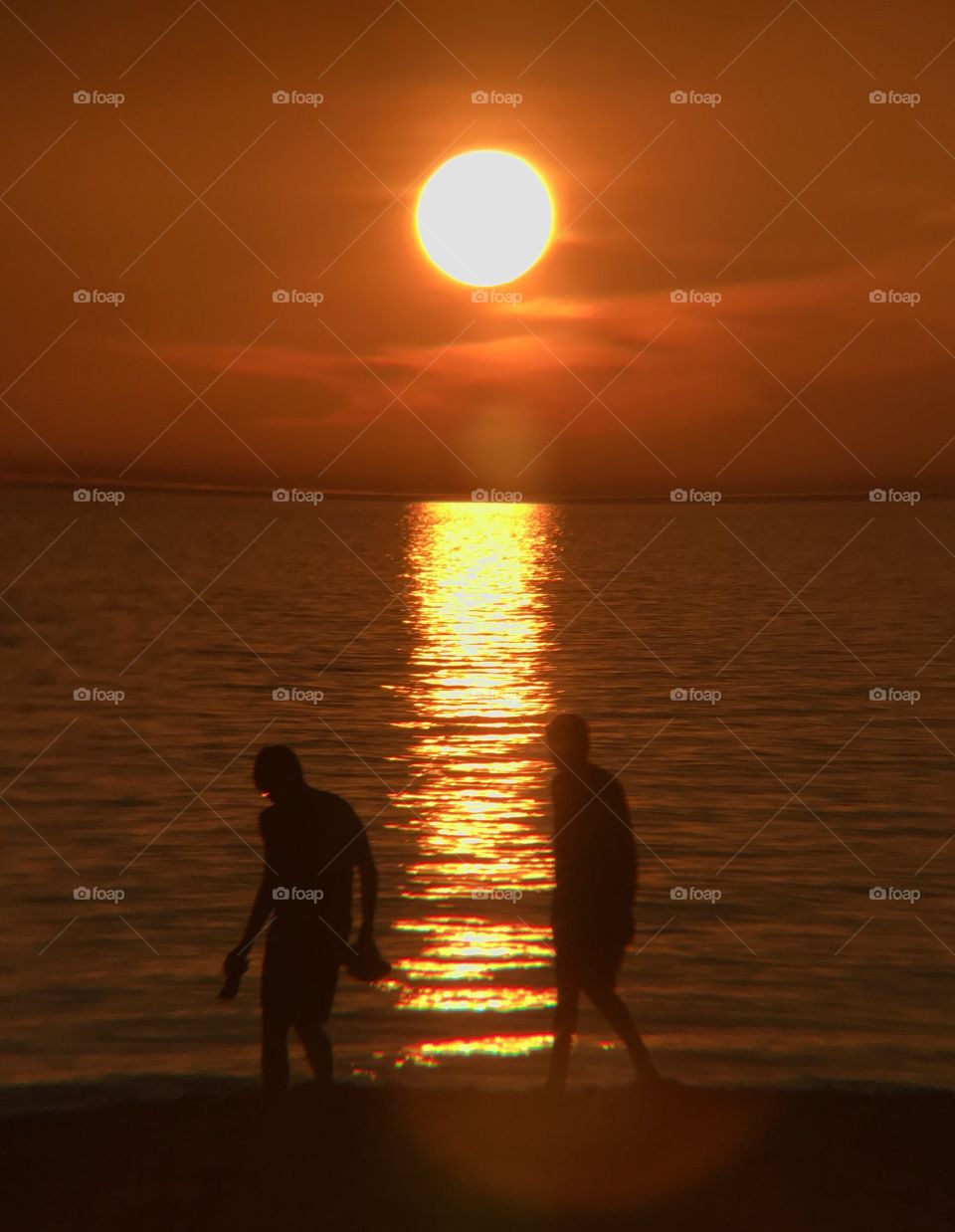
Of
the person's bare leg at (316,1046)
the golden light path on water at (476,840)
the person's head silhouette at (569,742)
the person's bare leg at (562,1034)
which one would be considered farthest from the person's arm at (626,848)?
the golden light path on water at (476,840)

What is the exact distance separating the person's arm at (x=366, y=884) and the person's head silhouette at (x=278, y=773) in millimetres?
397

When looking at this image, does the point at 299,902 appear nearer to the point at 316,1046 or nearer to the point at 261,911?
the point at 261,911

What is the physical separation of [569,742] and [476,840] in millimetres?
8577

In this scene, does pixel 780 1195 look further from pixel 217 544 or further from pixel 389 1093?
pixel 217 544

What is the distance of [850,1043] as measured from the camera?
10.3 meters

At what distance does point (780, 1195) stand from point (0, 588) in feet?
193

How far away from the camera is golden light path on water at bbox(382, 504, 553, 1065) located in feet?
36.4

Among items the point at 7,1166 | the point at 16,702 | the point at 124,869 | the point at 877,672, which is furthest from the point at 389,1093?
the point at 877,672

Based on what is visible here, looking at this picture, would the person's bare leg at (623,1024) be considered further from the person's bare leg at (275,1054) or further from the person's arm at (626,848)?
the person's bare leg at (275,1054)

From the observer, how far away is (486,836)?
54.7 ft

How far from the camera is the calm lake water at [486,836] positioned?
10398mm

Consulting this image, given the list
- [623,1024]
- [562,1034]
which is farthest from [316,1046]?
[623,1024]

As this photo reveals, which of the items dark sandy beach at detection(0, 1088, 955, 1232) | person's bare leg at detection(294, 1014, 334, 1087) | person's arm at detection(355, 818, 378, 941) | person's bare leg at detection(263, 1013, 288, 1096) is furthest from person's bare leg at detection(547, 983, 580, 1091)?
person's bare leg at detection(263, 1013, 288, 1096)

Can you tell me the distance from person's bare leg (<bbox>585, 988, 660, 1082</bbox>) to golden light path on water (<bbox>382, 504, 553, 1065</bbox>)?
5.96 feet
